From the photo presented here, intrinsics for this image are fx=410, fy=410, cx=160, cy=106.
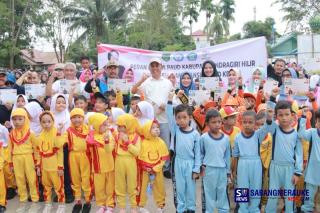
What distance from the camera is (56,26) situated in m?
30.0

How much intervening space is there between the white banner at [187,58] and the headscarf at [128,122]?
11.3 feet

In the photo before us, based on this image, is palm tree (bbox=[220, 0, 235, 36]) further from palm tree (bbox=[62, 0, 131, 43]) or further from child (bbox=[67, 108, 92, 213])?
child (bbox=[67, 108, 92, 213])

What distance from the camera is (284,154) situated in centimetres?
464

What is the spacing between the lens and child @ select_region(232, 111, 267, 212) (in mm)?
4758

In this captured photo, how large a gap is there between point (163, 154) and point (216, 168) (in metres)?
0.68

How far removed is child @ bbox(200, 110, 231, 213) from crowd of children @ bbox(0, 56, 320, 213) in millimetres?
12

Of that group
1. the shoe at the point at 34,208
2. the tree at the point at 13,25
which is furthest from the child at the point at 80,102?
the tree at the point at 13,25

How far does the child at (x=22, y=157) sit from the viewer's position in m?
5.53

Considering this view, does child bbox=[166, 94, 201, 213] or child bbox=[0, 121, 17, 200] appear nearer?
child bbox=[166, 94, 201, 213]

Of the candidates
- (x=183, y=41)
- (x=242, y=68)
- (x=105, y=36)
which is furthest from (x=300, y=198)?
(x=183, y=41)

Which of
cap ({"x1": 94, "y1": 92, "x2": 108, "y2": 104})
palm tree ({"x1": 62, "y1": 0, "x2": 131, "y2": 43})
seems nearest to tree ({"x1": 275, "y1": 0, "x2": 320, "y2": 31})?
palm tree ({"x1": 62, "y1": 0, "x2": 131, "y2": 43})

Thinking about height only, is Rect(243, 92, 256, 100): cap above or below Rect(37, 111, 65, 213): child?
above

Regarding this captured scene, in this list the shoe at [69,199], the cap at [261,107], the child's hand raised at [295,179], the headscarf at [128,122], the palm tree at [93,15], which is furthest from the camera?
the palm tree at [93,15]

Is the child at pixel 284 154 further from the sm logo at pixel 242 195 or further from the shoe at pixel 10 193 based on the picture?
the shoe at pixel 10 193
